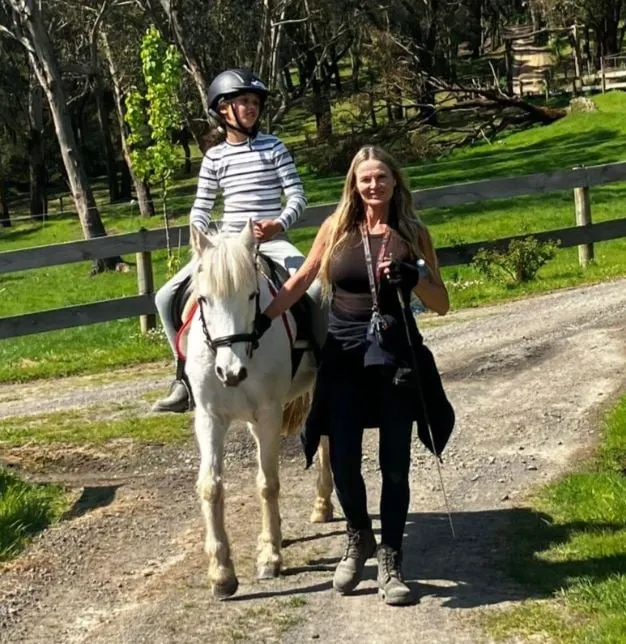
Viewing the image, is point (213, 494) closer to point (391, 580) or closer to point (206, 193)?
point (391, 580)

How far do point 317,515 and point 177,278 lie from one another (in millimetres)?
1713

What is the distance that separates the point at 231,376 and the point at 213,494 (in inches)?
31.2

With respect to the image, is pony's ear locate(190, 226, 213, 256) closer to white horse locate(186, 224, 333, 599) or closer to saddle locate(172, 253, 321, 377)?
white horse locate(186, 224, 333, 599)

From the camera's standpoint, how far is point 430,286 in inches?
204

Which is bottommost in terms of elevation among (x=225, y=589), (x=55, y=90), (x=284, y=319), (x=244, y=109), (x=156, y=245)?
(x=225, y=589)

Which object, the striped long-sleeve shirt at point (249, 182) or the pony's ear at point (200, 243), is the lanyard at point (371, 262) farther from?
the striped long-sleeve shirt at point (249, 182)

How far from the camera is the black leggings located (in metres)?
5.23

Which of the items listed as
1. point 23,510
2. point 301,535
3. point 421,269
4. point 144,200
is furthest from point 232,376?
point 144,200

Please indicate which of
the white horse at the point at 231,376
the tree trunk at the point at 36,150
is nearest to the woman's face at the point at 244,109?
the white horse at the point at 231,376

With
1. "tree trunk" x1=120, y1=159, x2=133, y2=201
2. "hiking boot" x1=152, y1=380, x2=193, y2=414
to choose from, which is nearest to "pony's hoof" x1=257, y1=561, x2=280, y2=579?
"hiking boot" x1=152, y1=380, x2=193, y2=414

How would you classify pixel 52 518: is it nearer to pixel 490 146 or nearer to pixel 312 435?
pixel 312 435

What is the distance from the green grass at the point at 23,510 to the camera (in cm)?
655

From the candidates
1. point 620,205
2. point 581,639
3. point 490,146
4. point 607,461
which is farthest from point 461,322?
point 490,146

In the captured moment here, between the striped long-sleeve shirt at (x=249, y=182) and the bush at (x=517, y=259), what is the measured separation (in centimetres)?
869
